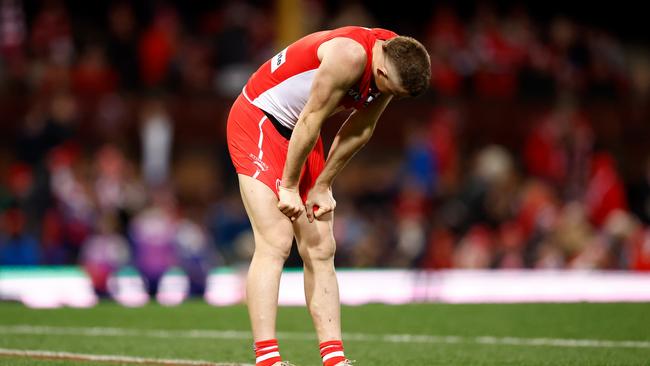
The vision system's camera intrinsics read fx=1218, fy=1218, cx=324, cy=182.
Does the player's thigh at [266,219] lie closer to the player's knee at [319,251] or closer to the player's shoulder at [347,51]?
the player's knee at [319,251]

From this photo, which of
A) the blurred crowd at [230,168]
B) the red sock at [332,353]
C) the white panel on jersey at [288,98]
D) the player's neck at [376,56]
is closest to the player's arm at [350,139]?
the white panel on jersey at [288,98]

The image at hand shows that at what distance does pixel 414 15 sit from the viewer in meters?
19.6

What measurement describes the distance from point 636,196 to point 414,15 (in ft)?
19.1

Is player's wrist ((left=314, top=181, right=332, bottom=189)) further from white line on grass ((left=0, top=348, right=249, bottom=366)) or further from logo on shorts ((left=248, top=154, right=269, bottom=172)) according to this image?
white line on grass ((left=0, top=348, right=249, bottom=366))

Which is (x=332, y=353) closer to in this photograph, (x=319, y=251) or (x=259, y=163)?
(x=319, y=251)

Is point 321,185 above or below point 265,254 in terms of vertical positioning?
above

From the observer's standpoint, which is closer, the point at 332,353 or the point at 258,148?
the point at 332,353

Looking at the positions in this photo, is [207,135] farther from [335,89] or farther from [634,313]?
[335,89]

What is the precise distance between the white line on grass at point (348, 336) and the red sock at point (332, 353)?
1904mm

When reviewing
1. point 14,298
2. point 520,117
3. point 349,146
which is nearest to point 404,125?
point 520,117

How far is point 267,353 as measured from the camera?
5520 mm

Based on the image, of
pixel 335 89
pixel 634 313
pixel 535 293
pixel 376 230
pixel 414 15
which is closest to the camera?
pixel 335 89

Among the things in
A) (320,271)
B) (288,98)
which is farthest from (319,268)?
(288,98)

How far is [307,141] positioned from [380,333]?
2830mm
